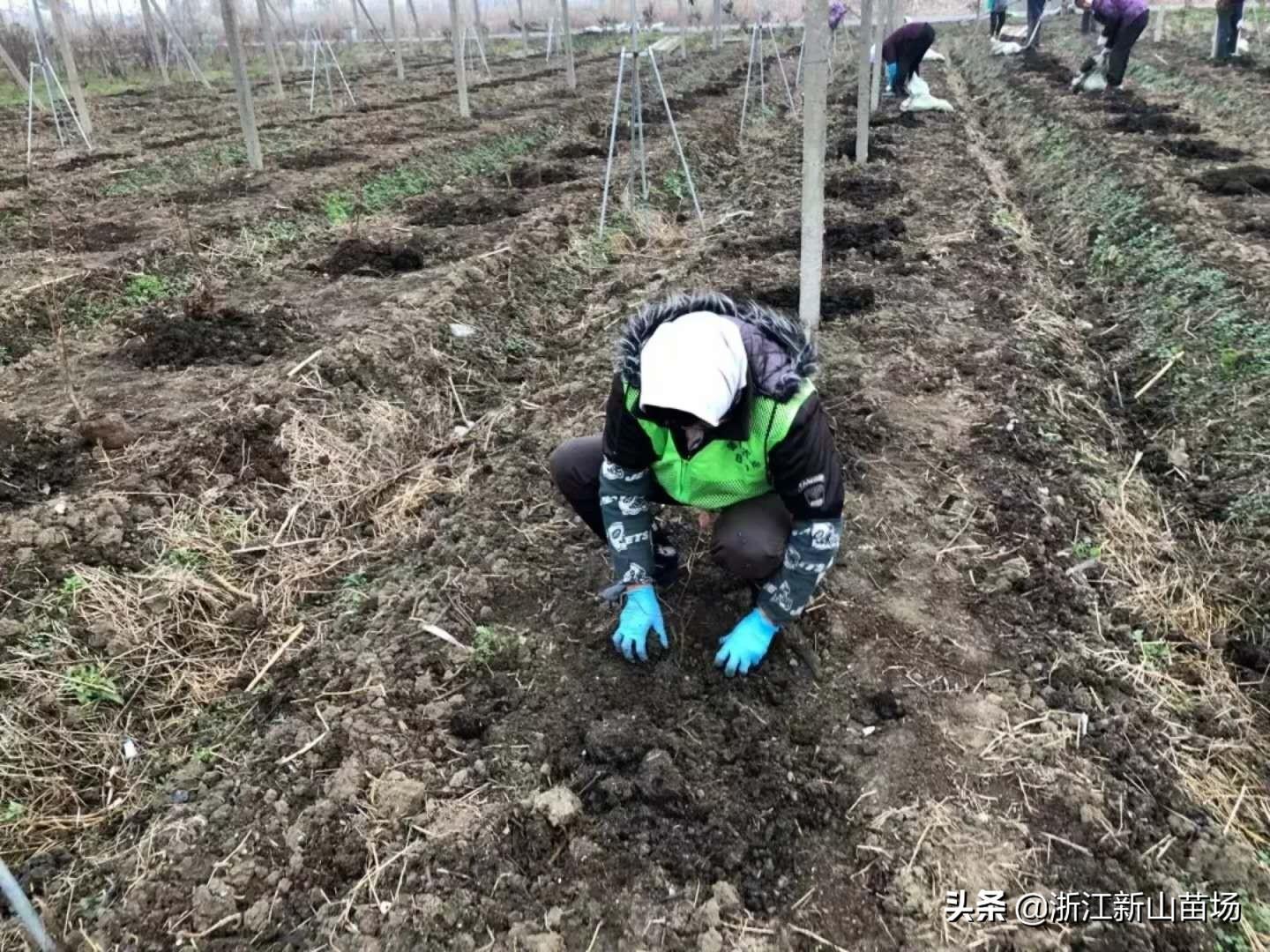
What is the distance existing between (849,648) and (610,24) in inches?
1240

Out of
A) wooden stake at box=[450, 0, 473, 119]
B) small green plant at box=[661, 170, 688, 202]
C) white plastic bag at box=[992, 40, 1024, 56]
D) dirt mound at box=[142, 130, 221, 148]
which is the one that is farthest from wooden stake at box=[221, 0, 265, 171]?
white plastic bag at box=[992, 40, 1024, 56]

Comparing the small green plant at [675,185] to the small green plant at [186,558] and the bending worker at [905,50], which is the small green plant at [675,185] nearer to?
the bending worker at [905,50]

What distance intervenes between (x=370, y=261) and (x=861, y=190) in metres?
4.06

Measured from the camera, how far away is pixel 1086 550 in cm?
315

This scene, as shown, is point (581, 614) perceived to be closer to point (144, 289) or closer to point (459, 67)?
point (144, 289)

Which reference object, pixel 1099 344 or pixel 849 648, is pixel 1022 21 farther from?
pixel 849 648

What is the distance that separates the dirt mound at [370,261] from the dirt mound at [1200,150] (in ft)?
21.8

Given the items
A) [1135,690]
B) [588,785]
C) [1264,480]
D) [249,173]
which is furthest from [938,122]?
[588,785]

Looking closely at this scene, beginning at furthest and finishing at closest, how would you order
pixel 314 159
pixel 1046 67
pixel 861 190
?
pixel 1046 67
pixel 314 159
pixel 861 190

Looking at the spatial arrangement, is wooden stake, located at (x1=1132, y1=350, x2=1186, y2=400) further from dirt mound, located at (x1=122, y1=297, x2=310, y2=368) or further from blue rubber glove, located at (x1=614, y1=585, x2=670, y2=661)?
dirt mound, located at (x1=122, y1=297, x2=310, y2=368)

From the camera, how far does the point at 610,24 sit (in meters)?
29.9

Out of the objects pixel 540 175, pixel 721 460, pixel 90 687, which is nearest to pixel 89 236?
pixel 540 175

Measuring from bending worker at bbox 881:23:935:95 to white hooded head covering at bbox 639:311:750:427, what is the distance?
10.7m

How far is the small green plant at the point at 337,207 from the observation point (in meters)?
7.03
